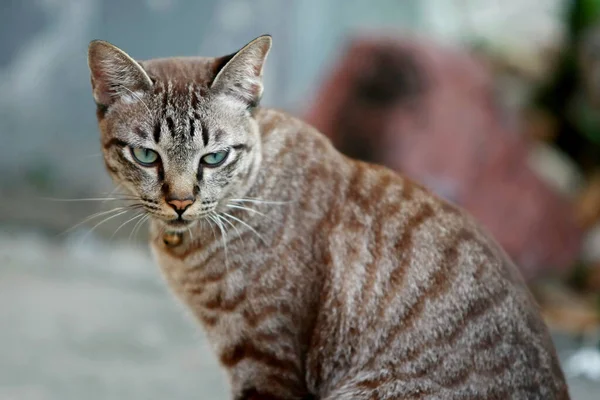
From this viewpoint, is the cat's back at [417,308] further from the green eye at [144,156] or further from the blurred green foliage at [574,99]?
the blurred green foliage at [574,99]

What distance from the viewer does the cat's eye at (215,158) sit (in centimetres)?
248

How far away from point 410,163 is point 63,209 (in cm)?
338

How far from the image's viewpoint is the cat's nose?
2424 mm

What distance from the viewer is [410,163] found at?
5.82m

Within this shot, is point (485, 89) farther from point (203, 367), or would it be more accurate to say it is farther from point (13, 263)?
point (13, 263)

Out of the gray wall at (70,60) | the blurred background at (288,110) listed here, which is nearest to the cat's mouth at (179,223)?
the blurred background at (288,110)

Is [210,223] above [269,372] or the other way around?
above

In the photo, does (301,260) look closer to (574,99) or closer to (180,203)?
(180,203)

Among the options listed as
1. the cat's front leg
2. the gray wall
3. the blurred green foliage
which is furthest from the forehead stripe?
the blurred green foliage

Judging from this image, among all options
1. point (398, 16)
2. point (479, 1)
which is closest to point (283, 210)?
point (398, 16)

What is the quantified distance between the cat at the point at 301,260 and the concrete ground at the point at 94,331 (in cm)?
54

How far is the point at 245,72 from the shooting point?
98.7 inches

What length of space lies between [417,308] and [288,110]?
454 cm

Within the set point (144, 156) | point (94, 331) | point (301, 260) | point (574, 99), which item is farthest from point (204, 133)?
point (574, 99)
